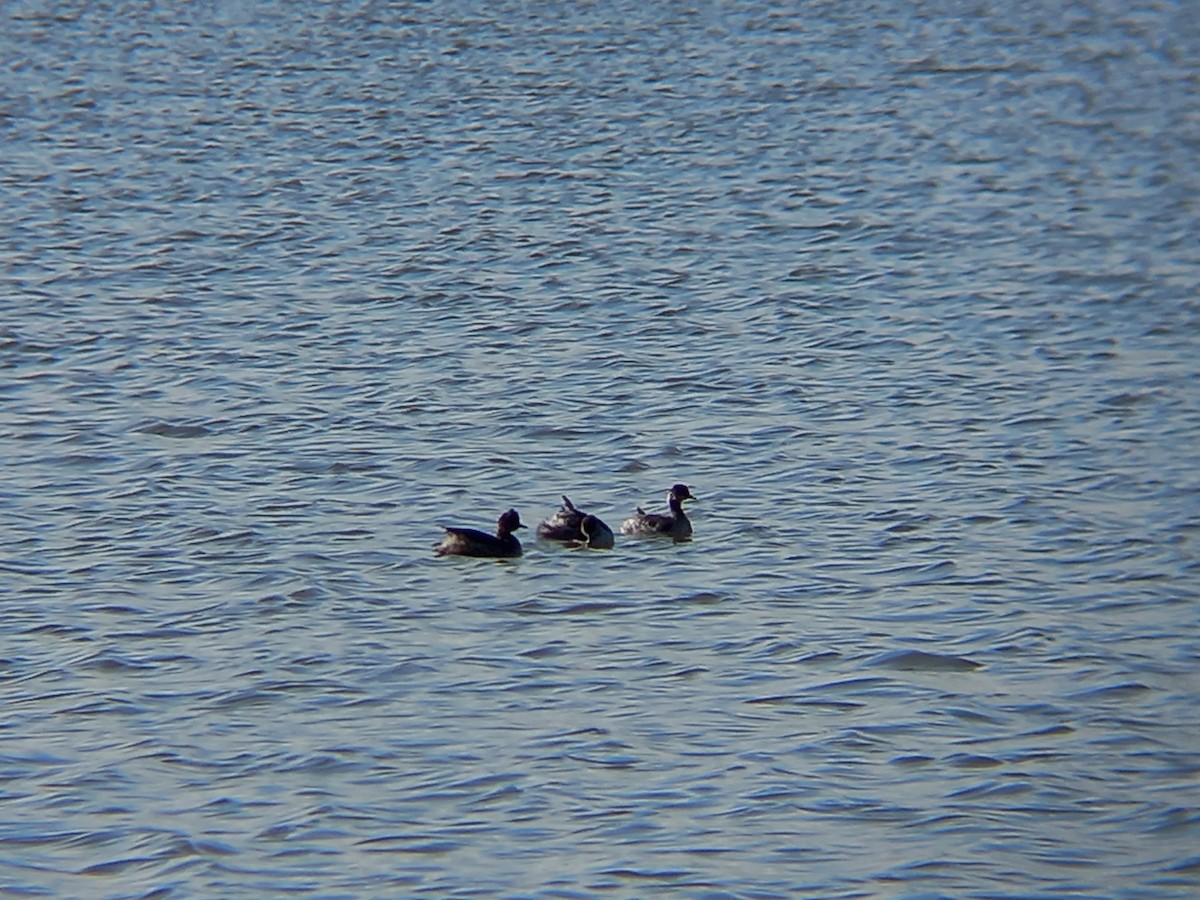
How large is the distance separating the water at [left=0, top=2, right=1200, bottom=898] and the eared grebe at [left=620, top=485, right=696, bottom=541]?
135 mm

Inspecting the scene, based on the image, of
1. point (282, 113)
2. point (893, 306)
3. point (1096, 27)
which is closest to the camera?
point (893, 306)

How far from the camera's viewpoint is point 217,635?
12789 millimetres

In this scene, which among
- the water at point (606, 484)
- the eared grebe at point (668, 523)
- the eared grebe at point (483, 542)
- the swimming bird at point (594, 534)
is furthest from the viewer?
the eared grebe at point (668, 523)

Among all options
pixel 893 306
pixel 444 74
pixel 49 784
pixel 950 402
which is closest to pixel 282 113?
pixel 444 74

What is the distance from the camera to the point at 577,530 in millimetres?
14328

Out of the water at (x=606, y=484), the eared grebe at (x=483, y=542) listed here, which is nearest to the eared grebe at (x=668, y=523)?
the water at (x=606, y=484)

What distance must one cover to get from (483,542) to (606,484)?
2.30 meters

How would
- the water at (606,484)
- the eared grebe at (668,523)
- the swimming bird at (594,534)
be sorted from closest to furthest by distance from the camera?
the water at (606,484) → the swimming bird at (594,534) → the eared grebe at (668,523)

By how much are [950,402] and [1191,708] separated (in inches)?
266

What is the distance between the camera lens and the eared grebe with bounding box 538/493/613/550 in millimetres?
14289

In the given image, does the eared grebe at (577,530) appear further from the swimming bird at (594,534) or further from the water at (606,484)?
the water at (606,484)

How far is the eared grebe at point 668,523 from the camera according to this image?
14.5 m

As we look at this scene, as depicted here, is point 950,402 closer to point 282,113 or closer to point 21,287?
point 21,287

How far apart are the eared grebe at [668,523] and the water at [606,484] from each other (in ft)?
0.44
